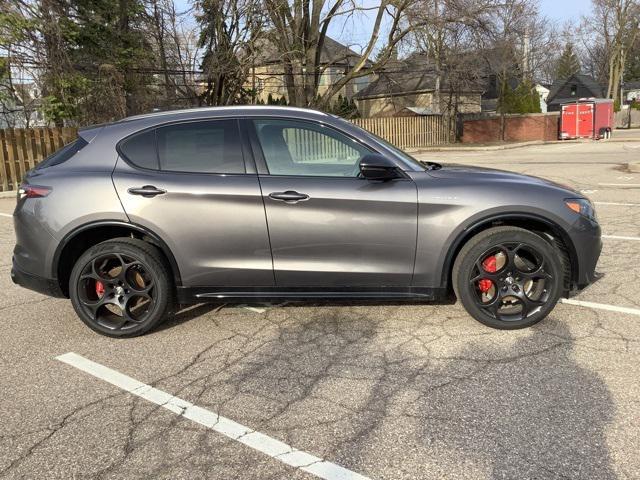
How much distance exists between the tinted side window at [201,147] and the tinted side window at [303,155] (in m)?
0.21

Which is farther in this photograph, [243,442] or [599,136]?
[599,136]

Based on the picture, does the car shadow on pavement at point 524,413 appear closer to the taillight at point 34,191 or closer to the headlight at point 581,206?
the headlight at point 581,206

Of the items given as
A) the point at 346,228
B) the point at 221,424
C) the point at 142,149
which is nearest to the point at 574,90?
the point at 346,228

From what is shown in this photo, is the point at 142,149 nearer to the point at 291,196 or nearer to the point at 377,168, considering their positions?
the point at 291,196

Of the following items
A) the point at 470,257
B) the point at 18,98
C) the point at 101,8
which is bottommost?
the point at 470,257

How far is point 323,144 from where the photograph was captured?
13.1 feet

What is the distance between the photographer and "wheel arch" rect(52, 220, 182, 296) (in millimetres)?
3883

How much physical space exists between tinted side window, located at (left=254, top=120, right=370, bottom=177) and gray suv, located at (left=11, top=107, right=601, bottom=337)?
0.4 inches

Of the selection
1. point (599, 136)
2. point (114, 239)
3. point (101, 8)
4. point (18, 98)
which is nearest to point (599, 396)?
point (114, 239)

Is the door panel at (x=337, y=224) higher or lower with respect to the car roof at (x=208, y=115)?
lower

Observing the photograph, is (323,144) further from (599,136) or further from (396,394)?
(599,136)

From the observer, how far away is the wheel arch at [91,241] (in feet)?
12.7

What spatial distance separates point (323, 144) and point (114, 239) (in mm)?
1707

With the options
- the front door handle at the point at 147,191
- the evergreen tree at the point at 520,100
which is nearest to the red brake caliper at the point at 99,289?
the front door handle at the point at 147,191
